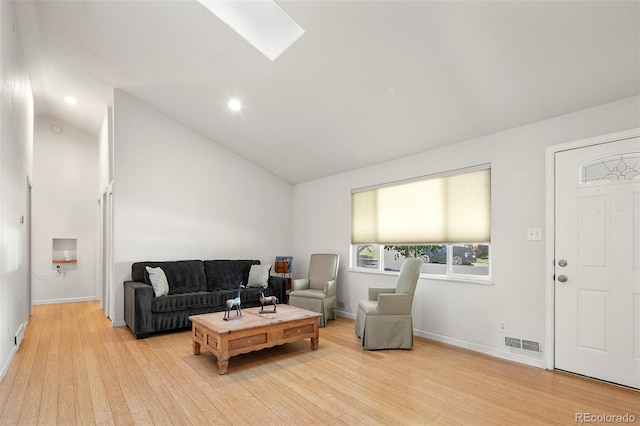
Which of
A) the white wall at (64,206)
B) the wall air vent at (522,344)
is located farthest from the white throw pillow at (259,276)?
the white wall at (64,206)

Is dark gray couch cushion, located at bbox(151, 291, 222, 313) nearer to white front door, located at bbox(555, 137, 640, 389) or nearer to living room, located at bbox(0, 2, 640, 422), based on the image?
living room, located at bbox(0, 2, 640, 422)

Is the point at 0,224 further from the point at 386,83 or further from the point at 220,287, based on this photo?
the point at 386,83

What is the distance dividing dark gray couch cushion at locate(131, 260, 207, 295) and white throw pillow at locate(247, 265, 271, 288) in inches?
29.0

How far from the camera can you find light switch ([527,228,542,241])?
11.2 feet

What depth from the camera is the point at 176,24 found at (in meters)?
3.45

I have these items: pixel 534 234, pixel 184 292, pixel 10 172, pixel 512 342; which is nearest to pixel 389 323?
pixel 512 342

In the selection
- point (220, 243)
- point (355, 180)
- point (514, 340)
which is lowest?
point (514, 340)

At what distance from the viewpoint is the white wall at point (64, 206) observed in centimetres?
674

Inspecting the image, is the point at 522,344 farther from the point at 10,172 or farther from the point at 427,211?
the point at 10,172

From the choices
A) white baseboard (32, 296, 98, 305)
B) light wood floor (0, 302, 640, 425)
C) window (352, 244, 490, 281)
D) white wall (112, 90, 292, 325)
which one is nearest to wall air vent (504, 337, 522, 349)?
light wood floor (0, 302, 640, 425)

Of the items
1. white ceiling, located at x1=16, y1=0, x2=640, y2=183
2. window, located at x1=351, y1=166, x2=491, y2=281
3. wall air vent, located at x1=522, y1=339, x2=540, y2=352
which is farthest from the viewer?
window, located at x1=351, y1=166, x2=491, y2=281

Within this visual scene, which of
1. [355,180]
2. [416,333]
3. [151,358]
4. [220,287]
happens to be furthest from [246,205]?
[416,333]

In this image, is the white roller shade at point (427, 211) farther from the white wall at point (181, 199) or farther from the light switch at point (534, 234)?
the white wall at point (181, 199)

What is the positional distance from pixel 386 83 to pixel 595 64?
67.1 inches
